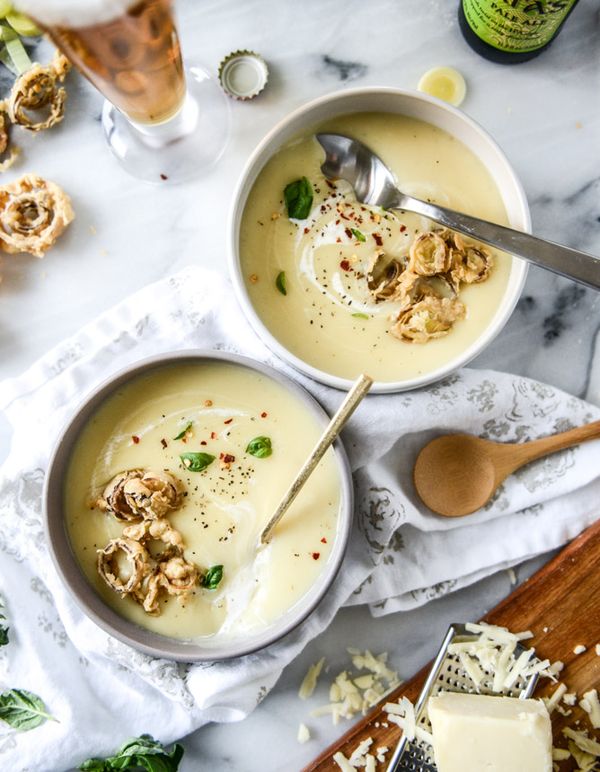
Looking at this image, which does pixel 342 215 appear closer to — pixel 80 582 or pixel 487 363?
pixel 487 363

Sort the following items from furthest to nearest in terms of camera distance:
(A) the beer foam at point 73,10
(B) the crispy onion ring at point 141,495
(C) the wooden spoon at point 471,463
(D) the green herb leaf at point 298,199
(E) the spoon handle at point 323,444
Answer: (C) the wooden spoon at point 471,463 → (D) the green herb leaf at point 298,199 → (B) the crispy onion ring at point 141,495 → (E) the spoon handle at point 323,444 → (A) the beer foam at point 73,10

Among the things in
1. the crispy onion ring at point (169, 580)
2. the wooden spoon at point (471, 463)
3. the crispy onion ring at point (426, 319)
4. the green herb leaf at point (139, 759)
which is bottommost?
the green herb leaf at point (139, 759)

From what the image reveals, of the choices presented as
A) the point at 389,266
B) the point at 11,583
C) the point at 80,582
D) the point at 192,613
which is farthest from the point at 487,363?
the point at 11,583

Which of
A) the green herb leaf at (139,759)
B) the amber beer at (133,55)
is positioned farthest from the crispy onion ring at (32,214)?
the green herb leaf at (139,759)

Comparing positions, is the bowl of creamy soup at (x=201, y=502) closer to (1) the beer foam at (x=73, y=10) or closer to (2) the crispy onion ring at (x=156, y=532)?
(2) the crispy onion ring at (x=156, y=532)

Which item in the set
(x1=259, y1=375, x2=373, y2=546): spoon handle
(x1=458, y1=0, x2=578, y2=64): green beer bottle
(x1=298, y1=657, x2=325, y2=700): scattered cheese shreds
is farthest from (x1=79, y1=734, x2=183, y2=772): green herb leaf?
(x1=458, y1=0, x2=578, y2=64): green beer bottle
